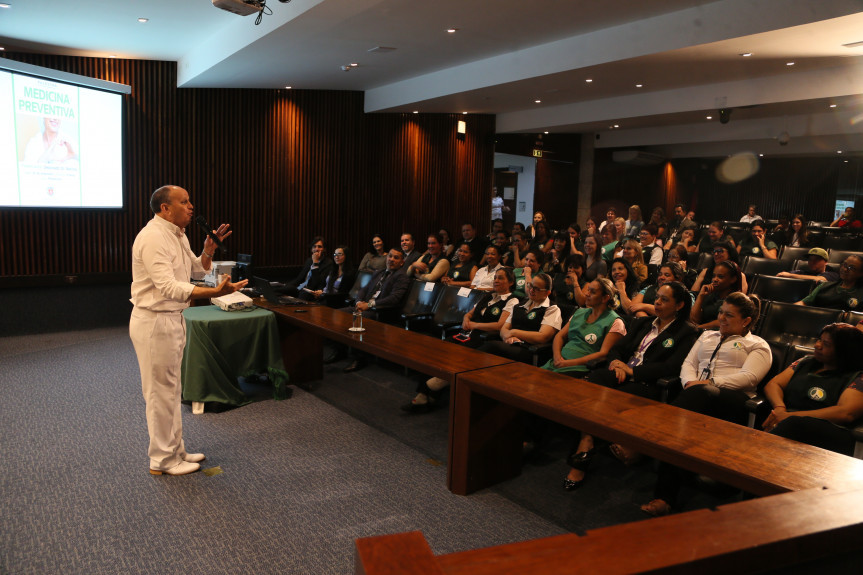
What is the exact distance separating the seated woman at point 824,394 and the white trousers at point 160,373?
9.92 feet

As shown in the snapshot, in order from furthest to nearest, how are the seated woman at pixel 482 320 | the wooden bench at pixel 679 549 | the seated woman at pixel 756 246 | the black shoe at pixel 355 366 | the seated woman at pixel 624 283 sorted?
the seated woman at pixel 756 246 → the black shoe at pixel 355 366 → the seated woman at pixel 624 283 → the seated woman at pixel 482 320 → the wooden bench at pixel 679 549

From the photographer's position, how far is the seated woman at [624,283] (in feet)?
16.6

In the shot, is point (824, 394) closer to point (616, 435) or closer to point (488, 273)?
point (616, 435)

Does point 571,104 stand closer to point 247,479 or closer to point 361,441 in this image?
point 361,441

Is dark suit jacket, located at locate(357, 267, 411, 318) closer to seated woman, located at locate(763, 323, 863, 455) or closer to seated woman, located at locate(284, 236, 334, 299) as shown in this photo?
seated woman, located at locate(284, 236, 334, 299)

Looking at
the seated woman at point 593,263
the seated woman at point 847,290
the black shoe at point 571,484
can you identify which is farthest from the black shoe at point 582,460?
the seated woman at point 593,263

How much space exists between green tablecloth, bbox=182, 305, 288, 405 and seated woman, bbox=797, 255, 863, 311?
4151mm

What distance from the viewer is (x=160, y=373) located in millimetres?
3131

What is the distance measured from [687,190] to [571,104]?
7.16 m

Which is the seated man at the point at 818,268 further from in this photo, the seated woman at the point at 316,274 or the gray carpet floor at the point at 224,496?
the seated woman at the point at 316,274

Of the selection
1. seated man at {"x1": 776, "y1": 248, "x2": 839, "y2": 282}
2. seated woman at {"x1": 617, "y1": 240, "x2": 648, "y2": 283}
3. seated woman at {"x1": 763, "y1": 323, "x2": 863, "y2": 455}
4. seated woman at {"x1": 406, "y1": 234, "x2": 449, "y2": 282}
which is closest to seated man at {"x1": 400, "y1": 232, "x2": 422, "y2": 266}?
seated woman at {"x1": 406, "y1": 234, "x2": 449, "y2": 282}

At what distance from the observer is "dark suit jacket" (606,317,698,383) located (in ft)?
11.6

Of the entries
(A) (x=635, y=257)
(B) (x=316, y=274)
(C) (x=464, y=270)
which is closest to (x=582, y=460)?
(A) (x=635, y=257)

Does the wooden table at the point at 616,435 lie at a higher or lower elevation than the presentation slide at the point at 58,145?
lower
